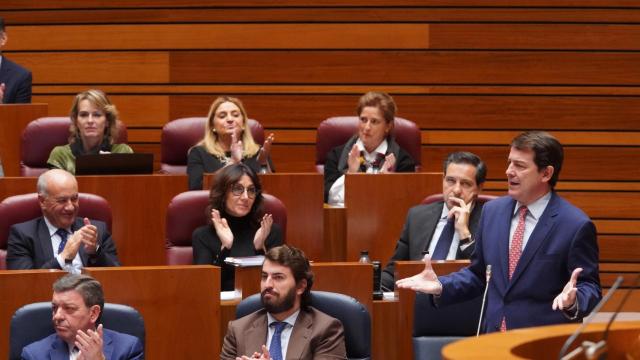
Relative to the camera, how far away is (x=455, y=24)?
5.90 meters

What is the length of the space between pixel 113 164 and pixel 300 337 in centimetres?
154

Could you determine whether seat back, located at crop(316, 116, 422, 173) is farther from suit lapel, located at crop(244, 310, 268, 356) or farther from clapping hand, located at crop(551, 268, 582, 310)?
clapping hand, located at crop(551, 268, 582, 310)

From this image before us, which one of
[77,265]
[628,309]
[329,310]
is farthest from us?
[628,309]

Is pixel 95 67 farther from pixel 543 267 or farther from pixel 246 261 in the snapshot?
pixel 543 267

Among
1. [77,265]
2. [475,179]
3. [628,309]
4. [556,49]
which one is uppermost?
[556,49]

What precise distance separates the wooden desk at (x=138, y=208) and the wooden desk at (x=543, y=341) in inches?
101

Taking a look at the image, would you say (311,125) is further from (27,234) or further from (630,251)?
(27,234)

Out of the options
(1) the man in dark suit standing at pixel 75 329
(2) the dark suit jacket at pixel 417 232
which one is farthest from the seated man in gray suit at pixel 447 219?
(1) the man in dark suit standing at pixel 75 329

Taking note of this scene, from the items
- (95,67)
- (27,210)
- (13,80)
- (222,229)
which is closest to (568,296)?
(222,229)

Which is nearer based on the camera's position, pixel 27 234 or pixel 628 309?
pixel 27 234

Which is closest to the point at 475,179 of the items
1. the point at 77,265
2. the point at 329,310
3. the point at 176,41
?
the point at 329,310

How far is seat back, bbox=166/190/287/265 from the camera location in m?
4.34

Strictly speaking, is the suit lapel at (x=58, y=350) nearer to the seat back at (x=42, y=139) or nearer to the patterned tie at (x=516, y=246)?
the patterned tie at (x=516, y=246)

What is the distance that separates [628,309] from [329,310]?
98.9 inches
